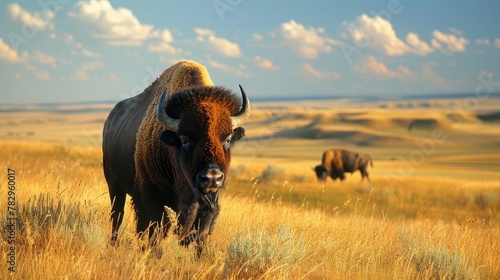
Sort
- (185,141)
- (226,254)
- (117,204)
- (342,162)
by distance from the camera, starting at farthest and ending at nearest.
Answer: (342,162) → (117,204) → (185,141) → (226,254)

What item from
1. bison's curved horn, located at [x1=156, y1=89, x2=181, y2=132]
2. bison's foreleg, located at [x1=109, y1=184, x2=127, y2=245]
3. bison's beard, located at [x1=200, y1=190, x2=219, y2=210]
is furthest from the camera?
bison's foreleg, located at [x1=109, y1=184, x2=127, y2=245]

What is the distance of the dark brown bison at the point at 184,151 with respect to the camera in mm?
5848

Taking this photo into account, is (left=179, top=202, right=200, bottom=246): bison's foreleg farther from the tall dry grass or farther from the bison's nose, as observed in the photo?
the bison's nose

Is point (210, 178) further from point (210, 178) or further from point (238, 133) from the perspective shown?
point (238, 133)

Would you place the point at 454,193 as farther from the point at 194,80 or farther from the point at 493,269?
the point at 194,80

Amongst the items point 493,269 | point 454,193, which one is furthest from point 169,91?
point 454,193

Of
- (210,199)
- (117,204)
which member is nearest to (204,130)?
(210,199)

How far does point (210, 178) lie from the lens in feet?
18.1

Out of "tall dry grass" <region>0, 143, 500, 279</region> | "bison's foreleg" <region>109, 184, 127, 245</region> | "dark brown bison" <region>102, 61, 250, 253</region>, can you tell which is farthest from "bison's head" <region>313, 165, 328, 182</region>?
"dark brown bison" <region>102, 61, 250, 253</region>

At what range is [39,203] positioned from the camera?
22.3ft

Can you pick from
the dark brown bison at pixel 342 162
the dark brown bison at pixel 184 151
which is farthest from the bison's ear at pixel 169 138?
the dark brown bison at pixel 342 162

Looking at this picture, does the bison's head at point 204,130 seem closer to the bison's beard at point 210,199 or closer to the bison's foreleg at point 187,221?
the bison's beard at point 210,199

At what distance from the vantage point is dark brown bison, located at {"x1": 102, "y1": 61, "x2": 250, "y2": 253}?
19.2 ft

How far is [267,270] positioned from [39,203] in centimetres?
297
